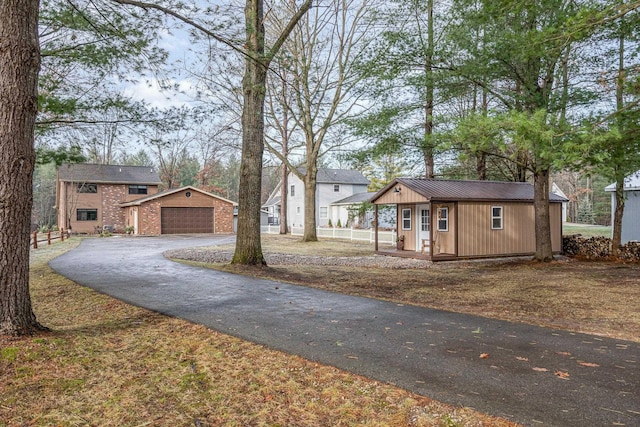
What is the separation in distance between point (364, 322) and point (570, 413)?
298cm

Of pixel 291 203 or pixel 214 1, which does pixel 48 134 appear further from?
pixel 291 203

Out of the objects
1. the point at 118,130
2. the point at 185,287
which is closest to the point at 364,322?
the point at 185,287

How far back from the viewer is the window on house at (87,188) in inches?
1390

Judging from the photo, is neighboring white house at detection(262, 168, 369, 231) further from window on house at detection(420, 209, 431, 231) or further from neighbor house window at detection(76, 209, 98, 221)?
window on house at detection(420, 209, 431, 231)

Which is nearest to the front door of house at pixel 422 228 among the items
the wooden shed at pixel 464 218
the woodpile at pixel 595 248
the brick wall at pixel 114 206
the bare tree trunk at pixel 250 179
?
the wooden shed at pixel 464 218

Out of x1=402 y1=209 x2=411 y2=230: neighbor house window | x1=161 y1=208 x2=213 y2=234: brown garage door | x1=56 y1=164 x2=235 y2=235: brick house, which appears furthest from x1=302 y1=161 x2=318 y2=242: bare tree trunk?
x1=161 y1=208 x2=213 y2=234: brown garage door

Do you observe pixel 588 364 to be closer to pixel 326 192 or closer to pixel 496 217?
pixel 496 217

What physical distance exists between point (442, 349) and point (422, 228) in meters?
13.2

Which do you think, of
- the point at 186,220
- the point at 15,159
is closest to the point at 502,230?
the point at 15,159

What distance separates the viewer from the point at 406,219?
1830cm

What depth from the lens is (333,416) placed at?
120 inches

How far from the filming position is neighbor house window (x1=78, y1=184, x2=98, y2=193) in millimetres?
35297

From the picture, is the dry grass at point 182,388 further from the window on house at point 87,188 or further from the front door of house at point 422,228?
the window on house at point 87,188

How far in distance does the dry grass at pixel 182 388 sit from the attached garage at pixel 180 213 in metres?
29.6
